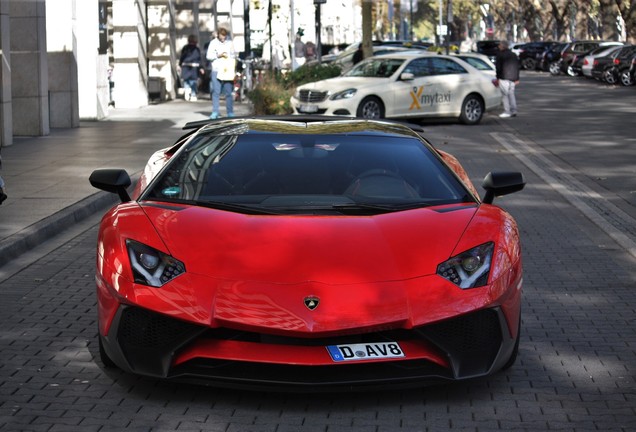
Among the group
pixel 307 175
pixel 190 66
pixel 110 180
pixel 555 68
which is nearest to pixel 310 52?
pixel 190 66

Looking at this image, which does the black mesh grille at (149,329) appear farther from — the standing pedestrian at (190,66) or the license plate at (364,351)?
the standing pedestrian at (190,66)

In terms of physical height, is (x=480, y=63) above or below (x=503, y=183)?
above

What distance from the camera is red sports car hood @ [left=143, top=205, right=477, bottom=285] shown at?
5637mm

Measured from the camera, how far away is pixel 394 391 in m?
5.89

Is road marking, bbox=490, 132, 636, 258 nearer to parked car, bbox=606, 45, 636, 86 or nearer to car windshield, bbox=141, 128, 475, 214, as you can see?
car windshield, bbox=141, 128, 475, 214

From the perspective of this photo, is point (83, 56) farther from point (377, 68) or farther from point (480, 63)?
point (480, 63)

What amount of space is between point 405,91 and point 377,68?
1116 mm

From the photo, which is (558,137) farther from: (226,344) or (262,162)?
(226,344)

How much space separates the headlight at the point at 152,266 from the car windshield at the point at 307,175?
0.63 metres

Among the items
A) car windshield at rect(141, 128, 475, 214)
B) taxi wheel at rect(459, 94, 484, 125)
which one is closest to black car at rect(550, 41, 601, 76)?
taxi wheel at rect(459, 94, 484, 125)

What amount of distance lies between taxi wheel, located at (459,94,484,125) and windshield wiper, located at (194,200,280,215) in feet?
73.8

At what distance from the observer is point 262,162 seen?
6.89 metres

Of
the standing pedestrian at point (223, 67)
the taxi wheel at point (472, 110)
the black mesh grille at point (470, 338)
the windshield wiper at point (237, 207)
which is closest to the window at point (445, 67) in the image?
the taxi wheel at point (472, 110)

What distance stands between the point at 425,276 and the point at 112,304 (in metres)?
1.48
